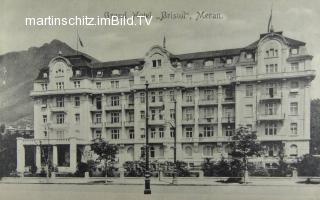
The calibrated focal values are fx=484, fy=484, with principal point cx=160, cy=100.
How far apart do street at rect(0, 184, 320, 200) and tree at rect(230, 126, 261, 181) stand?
65 cm

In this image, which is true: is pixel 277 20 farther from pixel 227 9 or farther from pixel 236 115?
pixel 236 115

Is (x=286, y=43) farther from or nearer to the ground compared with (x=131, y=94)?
farther from the ground

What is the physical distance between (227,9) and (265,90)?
1.99 m

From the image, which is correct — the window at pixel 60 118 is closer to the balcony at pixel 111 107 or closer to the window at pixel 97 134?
the window at pixel 97 134

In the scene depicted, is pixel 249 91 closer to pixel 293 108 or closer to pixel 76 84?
pixel 293 108

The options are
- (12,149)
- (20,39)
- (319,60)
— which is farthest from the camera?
(12,149)

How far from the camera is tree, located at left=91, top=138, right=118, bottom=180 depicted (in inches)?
412

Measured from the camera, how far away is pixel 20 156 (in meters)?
10.7

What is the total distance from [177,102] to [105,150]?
74.2 inches

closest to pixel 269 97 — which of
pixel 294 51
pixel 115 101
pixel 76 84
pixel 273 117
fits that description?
pixel 273 117

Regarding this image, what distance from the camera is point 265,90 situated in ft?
33.6

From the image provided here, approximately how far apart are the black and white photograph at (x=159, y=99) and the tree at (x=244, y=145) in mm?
35

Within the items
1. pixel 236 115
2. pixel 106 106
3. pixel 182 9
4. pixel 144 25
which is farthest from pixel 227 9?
pixel 106 106

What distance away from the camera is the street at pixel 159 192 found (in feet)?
30.8
